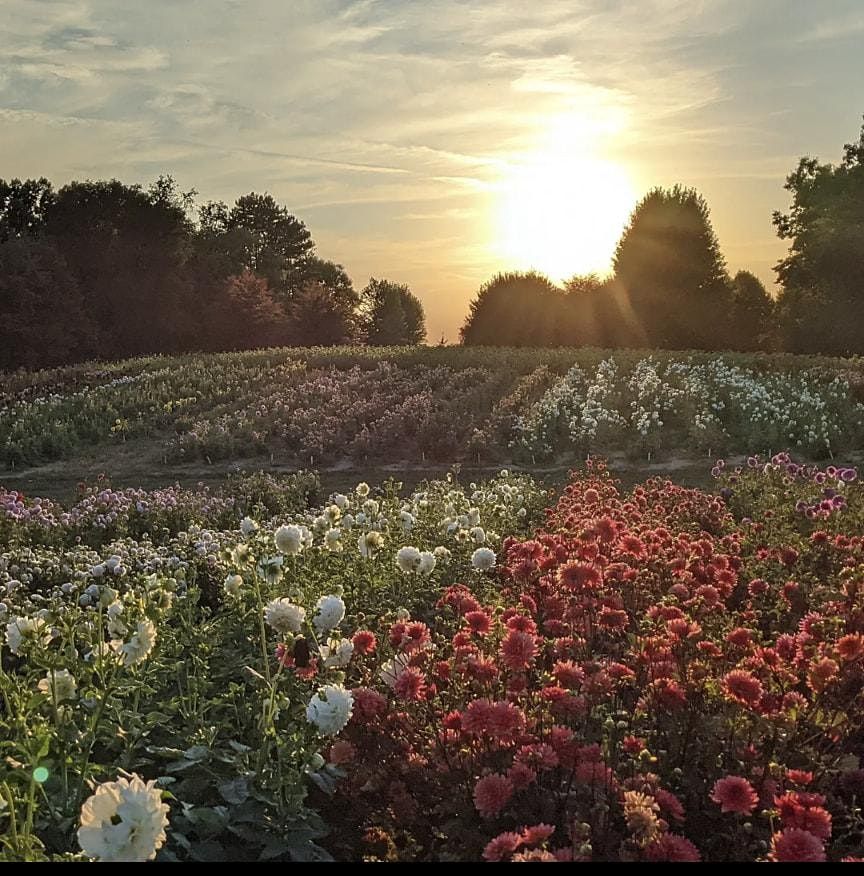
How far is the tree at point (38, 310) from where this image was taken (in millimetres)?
30609

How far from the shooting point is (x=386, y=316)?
188 ft

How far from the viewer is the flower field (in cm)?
1324

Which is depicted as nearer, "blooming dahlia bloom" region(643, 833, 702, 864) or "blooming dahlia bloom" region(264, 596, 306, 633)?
"blooming dahlia bloom" region(643, 833, 702, 864)

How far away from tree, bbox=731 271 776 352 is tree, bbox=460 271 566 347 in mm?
6261

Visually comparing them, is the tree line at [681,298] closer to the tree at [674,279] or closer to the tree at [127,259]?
the tree at [674,279]

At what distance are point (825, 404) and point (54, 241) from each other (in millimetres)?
31785

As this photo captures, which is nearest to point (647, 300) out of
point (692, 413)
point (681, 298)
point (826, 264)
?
point (681, 298)

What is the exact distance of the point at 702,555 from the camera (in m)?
4.39

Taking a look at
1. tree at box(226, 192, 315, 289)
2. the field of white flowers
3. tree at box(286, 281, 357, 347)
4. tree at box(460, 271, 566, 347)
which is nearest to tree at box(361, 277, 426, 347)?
tree at box(226, 192, 315, 289)

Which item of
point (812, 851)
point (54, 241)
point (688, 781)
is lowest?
point (688, 781)

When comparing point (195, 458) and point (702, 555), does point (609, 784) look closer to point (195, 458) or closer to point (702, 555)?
point (702, 555)

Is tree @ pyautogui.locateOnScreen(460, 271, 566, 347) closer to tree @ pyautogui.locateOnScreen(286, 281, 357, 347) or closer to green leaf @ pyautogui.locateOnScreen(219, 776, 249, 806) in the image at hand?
tree @ pyautogui.locateOnScreen(286, 281, 357, 347)

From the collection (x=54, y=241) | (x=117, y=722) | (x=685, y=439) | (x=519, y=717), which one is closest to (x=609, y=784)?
(x=519, y=717)

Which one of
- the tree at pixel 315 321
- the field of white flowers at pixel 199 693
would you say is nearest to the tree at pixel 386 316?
the tree at pixel 315 321
